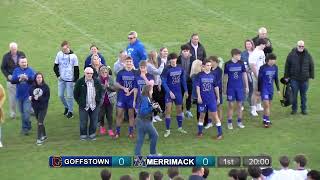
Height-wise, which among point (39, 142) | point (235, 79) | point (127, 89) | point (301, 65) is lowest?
point (39, 142)

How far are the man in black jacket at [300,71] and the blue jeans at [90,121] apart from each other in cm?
472

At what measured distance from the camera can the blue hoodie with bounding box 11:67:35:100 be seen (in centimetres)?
1555

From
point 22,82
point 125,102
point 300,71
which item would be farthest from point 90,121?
point 300,71

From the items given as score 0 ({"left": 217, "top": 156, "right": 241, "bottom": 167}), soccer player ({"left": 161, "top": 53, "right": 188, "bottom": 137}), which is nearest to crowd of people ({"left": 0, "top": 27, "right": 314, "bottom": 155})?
soccer player ({"left": 161, "top": 53, "right": 188, "bottom": 137})

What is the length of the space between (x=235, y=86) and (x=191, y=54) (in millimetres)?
1634

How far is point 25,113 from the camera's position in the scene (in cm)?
1558

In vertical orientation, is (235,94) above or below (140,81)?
below

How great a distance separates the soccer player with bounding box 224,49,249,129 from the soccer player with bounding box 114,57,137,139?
214cm

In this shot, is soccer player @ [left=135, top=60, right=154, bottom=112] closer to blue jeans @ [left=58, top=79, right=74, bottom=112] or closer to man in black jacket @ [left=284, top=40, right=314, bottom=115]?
blue jeans @ [left=58, top=79, right=74, bottom=112]

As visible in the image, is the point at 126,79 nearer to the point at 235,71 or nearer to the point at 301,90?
the point at 235,71

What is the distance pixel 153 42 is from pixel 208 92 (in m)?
6.95

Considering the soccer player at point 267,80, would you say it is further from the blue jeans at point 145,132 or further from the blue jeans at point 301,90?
the blue jeans at point 145,132

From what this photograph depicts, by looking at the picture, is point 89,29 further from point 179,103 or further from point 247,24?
point 179,103

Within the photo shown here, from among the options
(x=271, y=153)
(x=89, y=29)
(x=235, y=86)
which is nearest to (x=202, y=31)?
(x=89, y=29)
